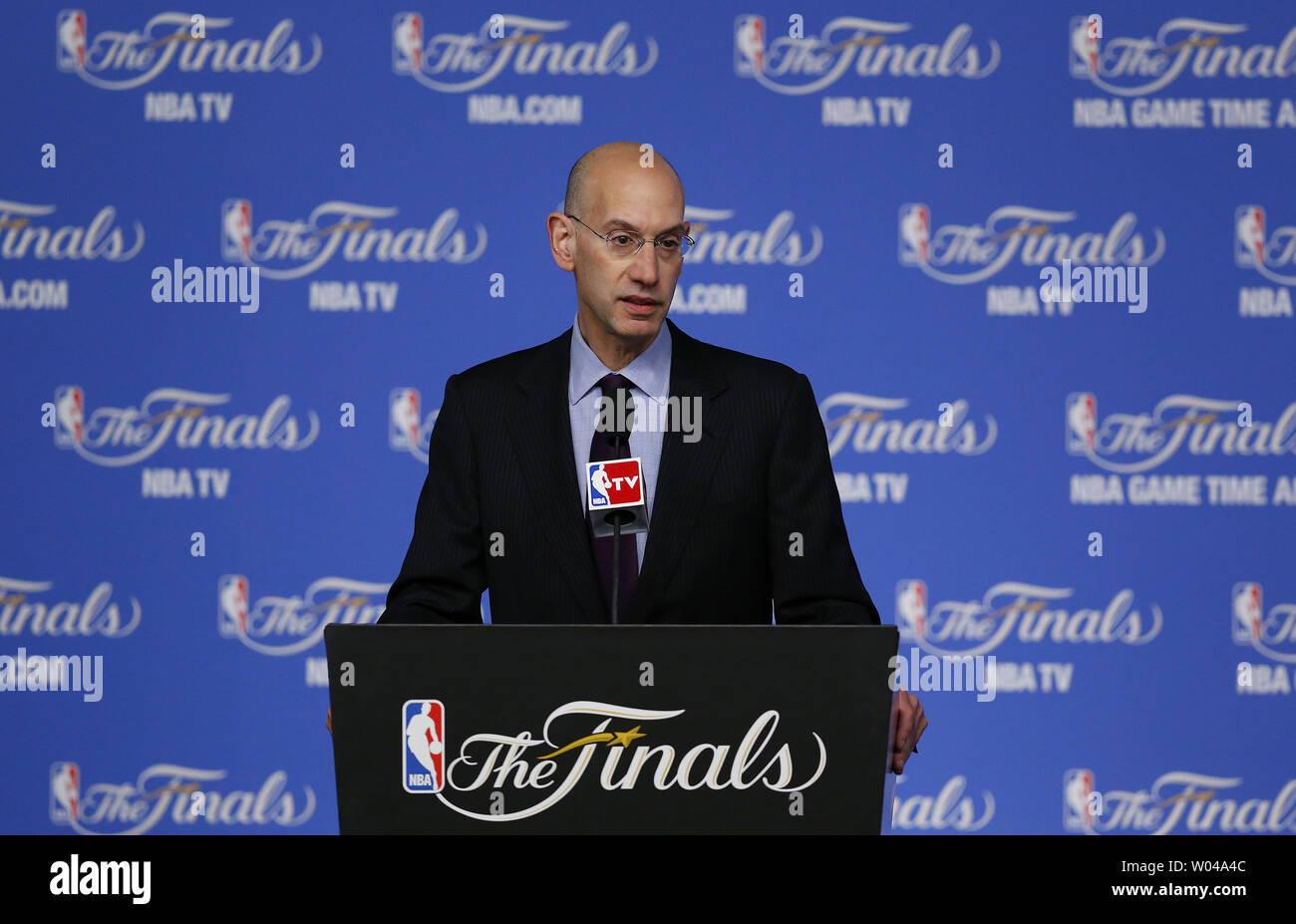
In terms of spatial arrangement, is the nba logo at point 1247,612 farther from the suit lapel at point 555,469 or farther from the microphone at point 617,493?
the microphone at point 617,493

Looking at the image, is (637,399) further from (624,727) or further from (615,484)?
(624,727)

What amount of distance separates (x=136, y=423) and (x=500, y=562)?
2617mm

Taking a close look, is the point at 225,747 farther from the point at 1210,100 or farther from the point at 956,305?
the point at 1210,100

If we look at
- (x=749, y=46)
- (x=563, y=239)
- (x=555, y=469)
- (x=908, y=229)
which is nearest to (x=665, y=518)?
(x=555, y=469)

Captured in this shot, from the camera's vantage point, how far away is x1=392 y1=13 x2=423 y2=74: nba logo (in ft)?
14.3

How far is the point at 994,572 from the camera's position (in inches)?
169

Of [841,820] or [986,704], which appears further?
[986,704]

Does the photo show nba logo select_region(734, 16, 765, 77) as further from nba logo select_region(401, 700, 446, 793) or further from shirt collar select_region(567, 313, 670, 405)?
nba logo select_region(401, 700, 446, 793)

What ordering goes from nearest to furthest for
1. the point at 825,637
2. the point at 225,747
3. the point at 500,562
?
the point at 825,637
the point at 500,562
the point at 225,747

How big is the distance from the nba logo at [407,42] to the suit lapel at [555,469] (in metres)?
2.36

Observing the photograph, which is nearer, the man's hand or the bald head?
the man's hand

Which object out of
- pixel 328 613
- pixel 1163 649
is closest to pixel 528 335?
pixel 328 613

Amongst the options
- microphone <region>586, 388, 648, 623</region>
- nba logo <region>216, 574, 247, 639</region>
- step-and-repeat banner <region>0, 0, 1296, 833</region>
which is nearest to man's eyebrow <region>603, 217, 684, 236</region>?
microphone <region>586, 388, 648, 623</region>

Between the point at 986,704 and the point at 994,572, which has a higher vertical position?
the point at 994,572
